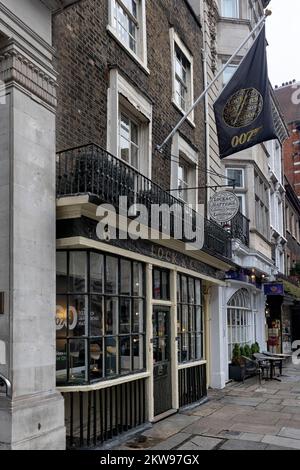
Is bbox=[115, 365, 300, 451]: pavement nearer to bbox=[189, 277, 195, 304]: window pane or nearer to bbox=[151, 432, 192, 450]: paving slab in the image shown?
bbox=[151, 432, 192, 450]: paving slab

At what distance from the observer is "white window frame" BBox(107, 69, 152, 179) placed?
899 centimetres

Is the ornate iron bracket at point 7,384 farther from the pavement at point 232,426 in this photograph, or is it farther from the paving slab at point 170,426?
the paving slab at point 170,426

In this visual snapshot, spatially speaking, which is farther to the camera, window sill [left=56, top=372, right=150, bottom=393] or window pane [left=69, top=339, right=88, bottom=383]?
window pane [left=69, top=339, right=88, bottom=383]

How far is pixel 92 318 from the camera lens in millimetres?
7438

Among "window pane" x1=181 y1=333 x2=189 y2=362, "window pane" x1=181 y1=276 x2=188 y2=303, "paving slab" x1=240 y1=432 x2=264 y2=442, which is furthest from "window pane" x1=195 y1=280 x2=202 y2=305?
"paving slab" x1=240 y1=432 x2=264 y2=442

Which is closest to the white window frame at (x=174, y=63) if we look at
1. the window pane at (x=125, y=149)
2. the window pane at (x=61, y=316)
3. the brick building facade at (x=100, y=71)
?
the brick building facade at (x=100, y=71)

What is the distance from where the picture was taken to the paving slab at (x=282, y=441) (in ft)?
26.0

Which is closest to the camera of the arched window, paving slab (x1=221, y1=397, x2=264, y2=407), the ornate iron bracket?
the ornate iron bracket

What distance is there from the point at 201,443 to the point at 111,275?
299 cm

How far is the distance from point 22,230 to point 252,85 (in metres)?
7.11

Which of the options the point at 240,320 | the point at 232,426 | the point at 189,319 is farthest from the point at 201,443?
the point at 240,320

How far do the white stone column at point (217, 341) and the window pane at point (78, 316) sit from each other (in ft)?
25.2

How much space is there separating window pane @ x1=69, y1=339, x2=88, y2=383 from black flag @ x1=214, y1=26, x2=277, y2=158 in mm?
6179

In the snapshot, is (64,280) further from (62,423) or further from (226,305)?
(226,305)
